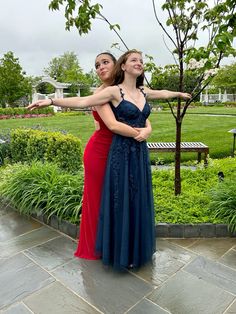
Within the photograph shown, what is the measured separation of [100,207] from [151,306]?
862 millimetres

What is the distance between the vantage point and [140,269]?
8.23ft

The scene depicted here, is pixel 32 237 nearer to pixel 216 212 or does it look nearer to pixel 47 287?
pixel 47 287

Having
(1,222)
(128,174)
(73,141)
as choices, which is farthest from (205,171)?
(1,222)

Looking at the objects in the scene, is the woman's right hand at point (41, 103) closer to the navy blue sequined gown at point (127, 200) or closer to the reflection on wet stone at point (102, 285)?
the navy blue sequined gown at point (127, 200)

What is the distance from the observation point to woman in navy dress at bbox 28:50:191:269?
220 centimetres

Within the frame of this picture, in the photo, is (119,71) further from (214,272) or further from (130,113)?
(214,272)

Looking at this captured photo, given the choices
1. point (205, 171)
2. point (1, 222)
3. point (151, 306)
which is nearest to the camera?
point (151, 306)

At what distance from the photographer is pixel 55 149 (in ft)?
16.0

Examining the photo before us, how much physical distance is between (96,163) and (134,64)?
2.87 feet

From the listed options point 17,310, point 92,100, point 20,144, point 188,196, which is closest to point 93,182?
point 92,100

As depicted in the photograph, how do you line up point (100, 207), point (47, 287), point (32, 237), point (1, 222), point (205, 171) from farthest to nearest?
1. point (205, 171)
2. point (1, 222)
3. point (32, 237)
4. point (100, 207)
5. point (47, 287)

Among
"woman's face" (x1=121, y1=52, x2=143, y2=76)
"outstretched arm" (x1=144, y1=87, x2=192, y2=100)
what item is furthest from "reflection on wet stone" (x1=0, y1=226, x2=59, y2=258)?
"woman's face" (x1=121, y1=52, x2=143, y2=76)

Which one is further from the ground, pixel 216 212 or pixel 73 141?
pixel 73 141

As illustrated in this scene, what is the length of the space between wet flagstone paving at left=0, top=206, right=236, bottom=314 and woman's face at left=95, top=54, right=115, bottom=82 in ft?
5.54
